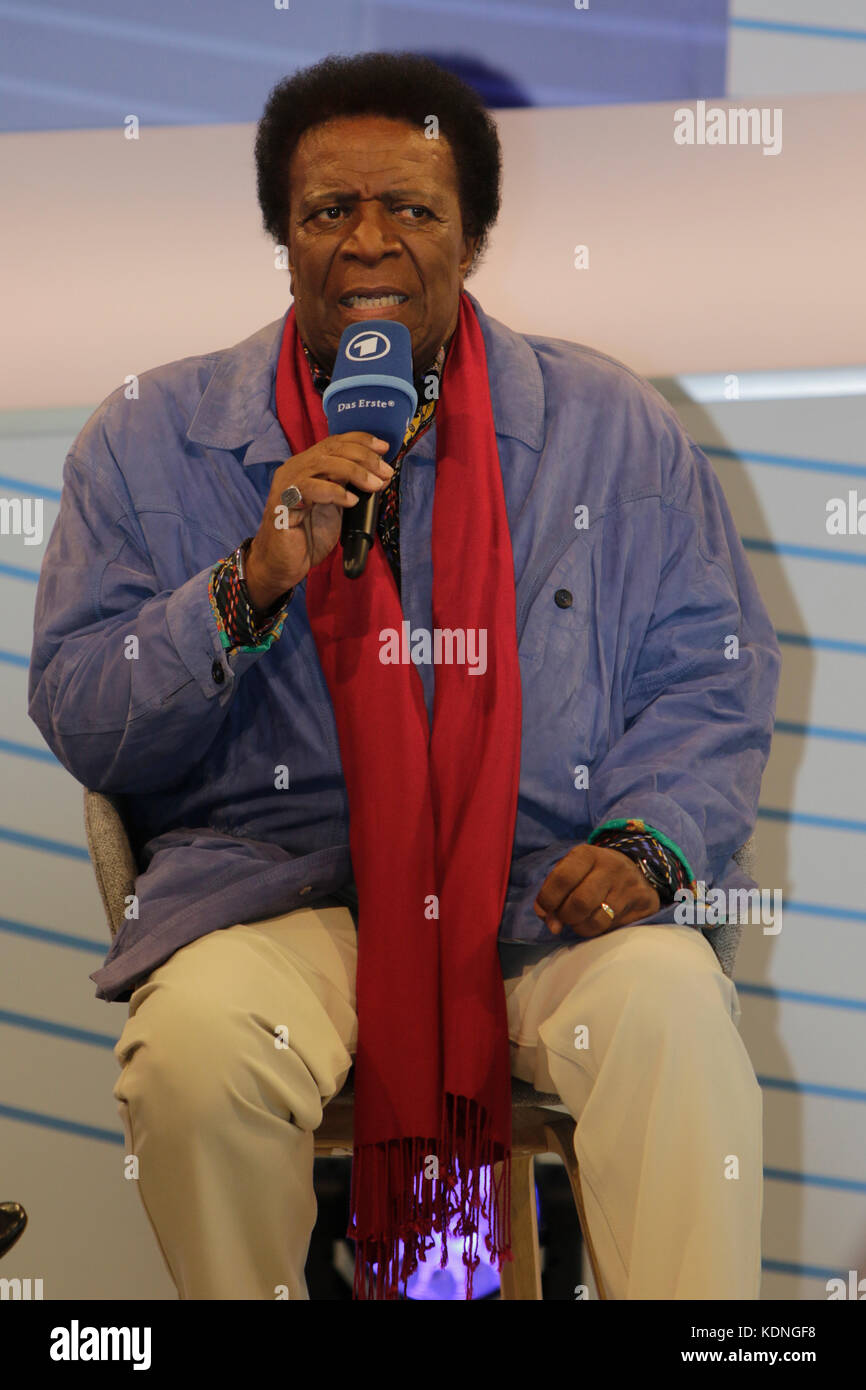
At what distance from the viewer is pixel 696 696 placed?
7.77ft

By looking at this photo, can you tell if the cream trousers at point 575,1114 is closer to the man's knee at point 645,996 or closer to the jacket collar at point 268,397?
the man's knee at point 645,996

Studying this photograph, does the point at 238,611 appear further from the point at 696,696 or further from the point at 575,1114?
the point at 575,1114

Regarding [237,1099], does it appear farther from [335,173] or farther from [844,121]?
[844,121]

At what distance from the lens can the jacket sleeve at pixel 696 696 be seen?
2.26 metres

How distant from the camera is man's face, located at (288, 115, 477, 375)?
240cm

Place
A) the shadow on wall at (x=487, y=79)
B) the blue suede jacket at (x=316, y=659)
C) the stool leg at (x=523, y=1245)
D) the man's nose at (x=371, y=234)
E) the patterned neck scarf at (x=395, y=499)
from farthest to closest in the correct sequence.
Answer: the shadow on wall at (x=487, y=79) < the stool leg at (x=523, y=1245) < the patterned neck scarf at (x=395, y=499) < the man's nose at (x=371, y=234) < the blue suede jacket at (x=316, y=659)

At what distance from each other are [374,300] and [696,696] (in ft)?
2.59

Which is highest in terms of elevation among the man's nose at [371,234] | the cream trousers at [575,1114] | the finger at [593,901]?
the man's nose at [371,234]

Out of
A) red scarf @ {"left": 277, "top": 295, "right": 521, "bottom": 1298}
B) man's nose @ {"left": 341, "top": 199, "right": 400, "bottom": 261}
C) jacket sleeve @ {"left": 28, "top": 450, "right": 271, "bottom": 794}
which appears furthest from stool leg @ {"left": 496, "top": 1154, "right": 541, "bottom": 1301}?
man's nose @ {"left": 341, "top": 199, "right": 400, "bottom": 261}

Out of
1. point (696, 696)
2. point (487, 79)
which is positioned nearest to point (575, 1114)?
point (696, 696)

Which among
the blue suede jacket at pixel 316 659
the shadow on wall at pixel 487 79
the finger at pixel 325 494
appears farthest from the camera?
the shadow on wall at pixel 487 79

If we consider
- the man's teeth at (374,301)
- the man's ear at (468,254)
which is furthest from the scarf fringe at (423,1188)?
the man's ear at (468,254)

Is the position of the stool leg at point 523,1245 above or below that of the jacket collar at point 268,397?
below
